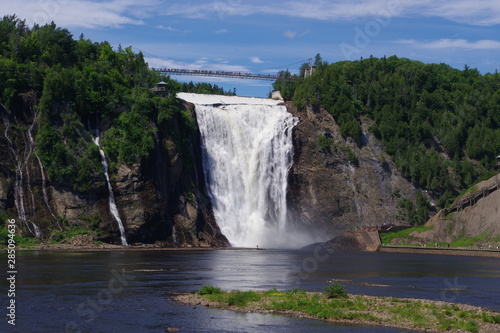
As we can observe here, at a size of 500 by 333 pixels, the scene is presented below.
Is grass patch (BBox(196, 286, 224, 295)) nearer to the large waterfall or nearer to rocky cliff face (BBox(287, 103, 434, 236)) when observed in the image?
the large waterfall

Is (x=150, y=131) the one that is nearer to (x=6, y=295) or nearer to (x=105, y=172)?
(x=105, y=172)

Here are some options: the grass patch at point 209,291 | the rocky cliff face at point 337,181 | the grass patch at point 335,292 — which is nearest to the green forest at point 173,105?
the rocky cliff face at point 337,181

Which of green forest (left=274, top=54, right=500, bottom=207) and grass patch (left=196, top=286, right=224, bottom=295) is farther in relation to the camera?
green forest (left=274, top=54, right=500, bottom=207)

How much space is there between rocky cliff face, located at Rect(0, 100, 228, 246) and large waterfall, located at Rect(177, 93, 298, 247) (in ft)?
24.0

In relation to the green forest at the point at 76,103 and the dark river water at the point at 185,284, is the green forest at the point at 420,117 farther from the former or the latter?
the dark river water at the point at 185,284

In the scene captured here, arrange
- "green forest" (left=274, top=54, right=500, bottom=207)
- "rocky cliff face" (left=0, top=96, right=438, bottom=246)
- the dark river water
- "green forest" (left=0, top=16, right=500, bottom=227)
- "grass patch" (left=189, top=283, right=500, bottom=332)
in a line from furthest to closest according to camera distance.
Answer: "green forest" (left=274, top=54, right=500, bottom=207), "green forest" (left=0, top=16, right=500, bottom=227), "rocky cliff face" (left=0, top=96, right=438, bottom=246), "grass patch" (left=189, top=283, right=500, bottom=332), the dark river water

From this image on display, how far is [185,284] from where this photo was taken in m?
63.3

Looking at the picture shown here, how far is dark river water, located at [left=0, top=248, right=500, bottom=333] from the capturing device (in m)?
44.8

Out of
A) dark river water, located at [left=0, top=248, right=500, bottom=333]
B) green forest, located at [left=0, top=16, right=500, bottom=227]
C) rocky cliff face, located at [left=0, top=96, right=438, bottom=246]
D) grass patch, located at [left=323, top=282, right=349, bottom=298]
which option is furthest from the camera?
green forest, located at [left=0, top=16, right=500, bottom=227]

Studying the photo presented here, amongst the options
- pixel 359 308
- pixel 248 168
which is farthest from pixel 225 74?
pixel 359 308

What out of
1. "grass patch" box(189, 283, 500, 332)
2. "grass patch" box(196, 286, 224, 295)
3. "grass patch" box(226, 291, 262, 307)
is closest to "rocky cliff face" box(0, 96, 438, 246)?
"grass patch" box(196, 286, 224, 295)

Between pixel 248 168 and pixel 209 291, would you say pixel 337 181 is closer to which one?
pixel 248 168

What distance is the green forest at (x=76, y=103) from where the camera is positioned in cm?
11938

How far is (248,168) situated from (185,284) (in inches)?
3248
